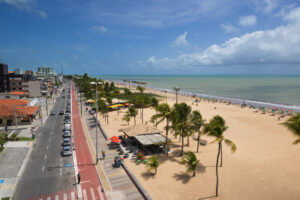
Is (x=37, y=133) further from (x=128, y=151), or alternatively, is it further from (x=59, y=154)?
(x=128, y=151)

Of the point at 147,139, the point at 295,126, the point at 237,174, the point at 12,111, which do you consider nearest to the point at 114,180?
the point at 147,139

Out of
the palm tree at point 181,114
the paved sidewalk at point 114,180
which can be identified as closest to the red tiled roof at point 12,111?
the paved sidewalk at point 114,180

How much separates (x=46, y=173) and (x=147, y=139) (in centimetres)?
1437

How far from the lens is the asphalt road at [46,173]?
19.1 metres

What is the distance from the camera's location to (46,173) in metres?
22.5

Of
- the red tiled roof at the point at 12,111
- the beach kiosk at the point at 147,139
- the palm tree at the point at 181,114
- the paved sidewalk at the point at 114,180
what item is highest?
the palm tree at the point at 181,114

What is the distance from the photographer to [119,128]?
4209cm

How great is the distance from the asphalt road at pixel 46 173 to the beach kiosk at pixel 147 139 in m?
10.2

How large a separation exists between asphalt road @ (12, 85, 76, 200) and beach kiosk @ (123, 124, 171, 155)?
10196 mm

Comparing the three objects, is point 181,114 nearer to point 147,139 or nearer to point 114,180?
point 147,139

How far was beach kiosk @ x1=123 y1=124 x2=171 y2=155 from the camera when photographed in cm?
2822

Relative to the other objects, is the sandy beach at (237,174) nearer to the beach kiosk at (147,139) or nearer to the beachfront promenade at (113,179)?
the beachfront promenade at (113,179)

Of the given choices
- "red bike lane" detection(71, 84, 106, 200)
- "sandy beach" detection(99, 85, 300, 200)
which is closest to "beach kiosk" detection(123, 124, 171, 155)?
"sandy beach" detection(99, 85, 300, 200)

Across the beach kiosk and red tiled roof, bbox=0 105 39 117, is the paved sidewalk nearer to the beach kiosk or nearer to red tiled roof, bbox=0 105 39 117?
the beach kiosk
